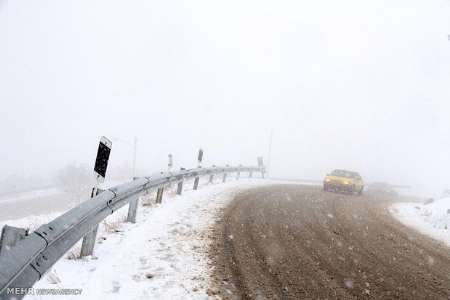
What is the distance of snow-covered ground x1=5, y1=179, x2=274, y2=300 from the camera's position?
4555mm

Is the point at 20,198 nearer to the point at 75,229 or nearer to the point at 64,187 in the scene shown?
the point at 64,187

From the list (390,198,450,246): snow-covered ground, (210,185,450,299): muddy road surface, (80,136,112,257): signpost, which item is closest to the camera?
(210,185,450,299): muddy road surface

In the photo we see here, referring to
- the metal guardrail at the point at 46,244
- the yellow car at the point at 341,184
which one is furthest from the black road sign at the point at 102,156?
the yellow car at the point at 341,184

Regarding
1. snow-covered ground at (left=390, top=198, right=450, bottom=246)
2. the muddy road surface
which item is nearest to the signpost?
the muddy road surface

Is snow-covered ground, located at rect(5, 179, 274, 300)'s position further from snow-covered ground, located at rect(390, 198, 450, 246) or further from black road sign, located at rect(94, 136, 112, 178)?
snow-covered ground, located at rect(390, 198, 450, 246)

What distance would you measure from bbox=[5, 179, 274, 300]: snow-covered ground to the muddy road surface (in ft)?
1.08

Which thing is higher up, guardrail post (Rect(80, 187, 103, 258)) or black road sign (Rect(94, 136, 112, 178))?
black road sign (Rect(94, 136, 112, 178))

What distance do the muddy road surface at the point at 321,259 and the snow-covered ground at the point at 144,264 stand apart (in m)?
0.33

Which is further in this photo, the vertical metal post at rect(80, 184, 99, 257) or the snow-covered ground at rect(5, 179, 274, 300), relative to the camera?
the vertical metal post at rect(80, 184, 99, 257)

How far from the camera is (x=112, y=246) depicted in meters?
6.28

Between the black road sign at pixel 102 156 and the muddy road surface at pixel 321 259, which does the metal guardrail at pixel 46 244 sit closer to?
the black road sign at pixel 102 156

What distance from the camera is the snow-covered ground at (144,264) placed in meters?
4.55

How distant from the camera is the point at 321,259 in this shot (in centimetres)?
628

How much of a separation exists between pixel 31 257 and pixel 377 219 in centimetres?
1013
